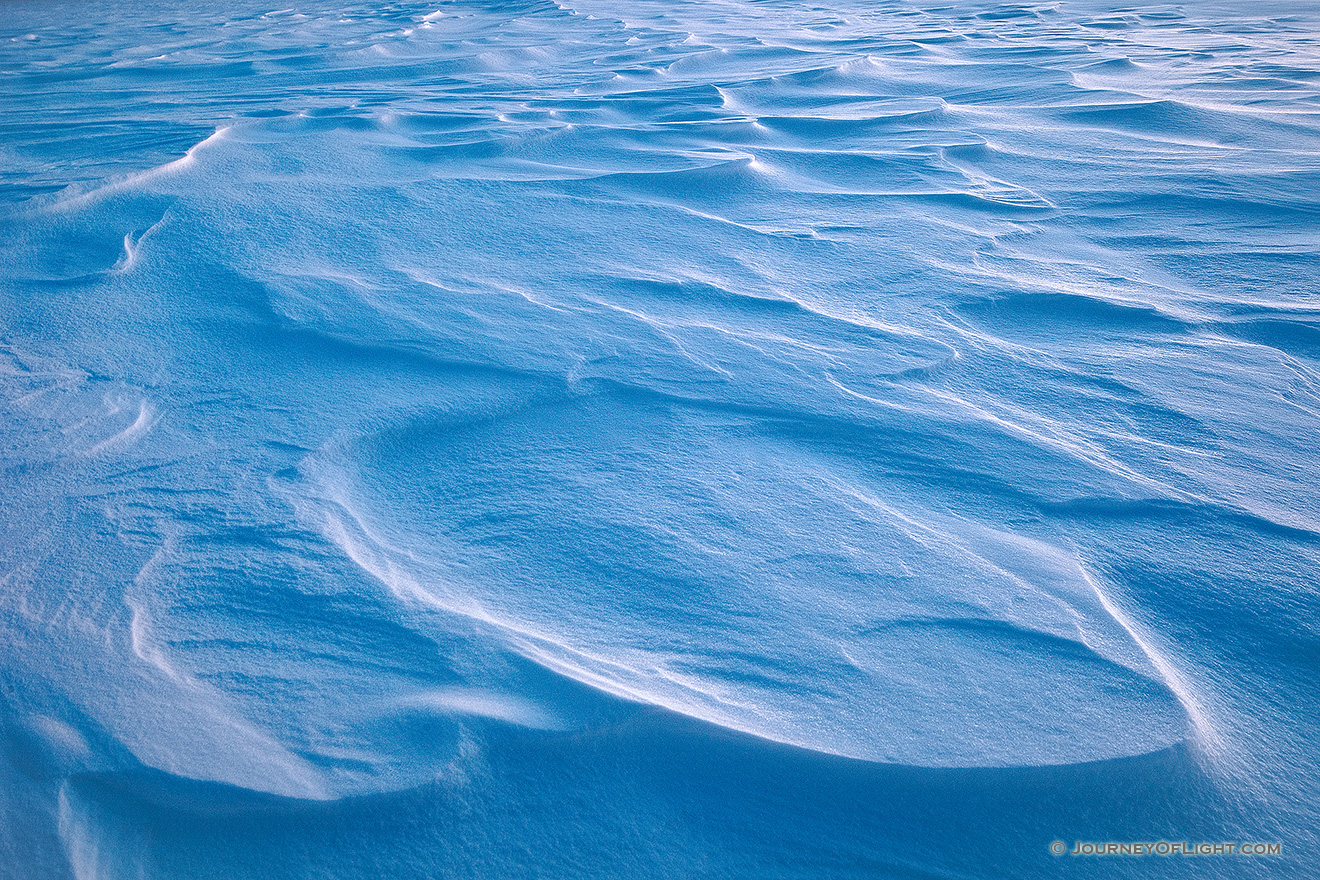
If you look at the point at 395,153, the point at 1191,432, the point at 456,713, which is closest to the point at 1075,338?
the point at 1191,432

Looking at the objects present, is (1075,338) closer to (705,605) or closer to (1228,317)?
(1228,317)

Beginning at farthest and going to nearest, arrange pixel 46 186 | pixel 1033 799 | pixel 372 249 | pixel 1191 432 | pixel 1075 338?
pixel 46 186 < pixel 372 249 < pixel 1075 338 < pixel 1191 432 < pixel 1033 799

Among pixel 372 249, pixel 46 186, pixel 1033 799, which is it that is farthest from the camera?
pixel 46 186

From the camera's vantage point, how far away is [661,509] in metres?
1.09

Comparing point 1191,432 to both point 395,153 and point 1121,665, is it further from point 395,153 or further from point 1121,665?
point 395,153

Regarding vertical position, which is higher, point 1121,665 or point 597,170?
point 597,170

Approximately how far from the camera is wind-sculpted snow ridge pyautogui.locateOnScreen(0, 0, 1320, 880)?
2.47 feet

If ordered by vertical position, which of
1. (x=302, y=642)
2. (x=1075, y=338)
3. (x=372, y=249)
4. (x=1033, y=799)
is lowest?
(x=1033, y=799)

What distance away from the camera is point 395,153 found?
241cm

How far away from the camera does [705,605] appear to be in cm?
95

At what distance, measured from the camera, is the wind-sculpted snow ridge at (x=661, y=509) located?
754 mm

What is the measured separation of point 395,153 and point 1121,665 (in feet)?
7.60

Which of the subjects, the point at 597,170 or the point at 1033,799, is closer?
the point at 1033,799

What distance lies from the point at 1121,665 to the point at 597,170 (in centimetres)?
185
